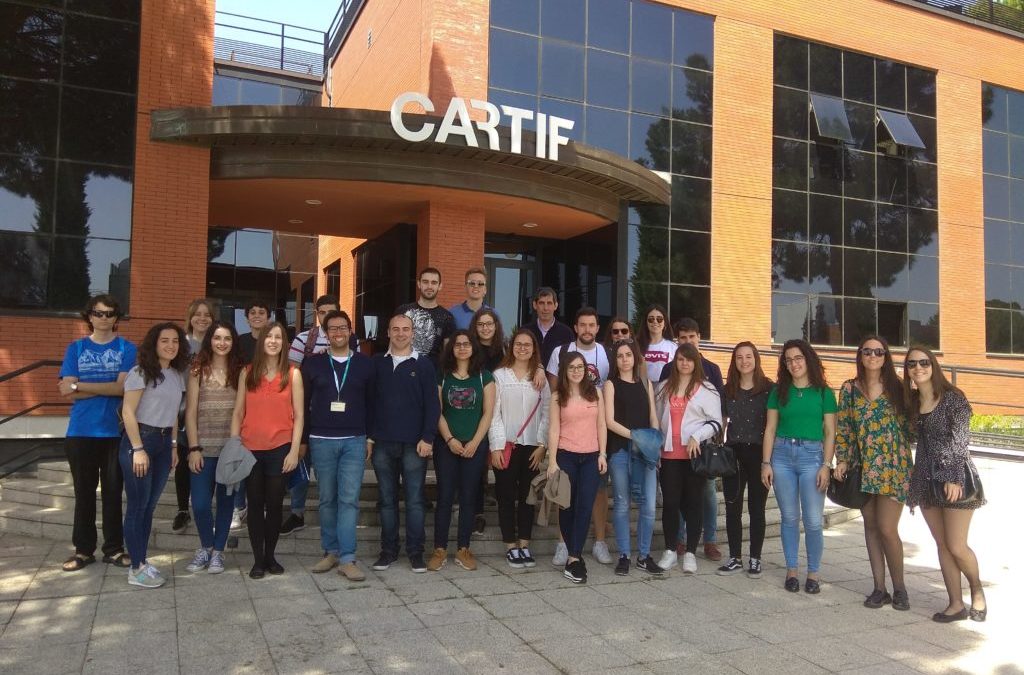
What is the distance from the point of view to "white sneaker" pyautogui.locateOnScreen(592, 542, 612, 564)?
6.01 m

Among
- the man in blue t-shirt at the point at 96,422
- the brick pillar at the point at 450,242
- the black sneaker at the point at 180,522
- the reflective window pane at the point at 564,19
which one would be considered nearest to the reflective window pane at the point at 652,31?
the reflective window pane at the point at 564,19

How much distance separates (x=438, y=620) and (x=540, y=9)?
12.1m

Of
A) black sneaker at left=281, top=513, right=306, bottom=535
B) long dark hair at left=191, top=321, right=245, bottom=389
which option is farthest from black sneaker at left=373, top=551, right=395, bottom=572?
long dark hair at left=191, top=321, right=245, bottom=389

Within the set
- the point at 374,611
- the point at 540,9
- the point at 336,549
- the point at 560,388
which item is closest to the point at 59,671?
the point at 374,611

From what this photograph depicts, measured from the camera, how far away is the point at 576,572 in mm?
5473

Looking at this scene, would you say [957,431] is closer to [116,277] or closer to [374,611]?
[374,611]

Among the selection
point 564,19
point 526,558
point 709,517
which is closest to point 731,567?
point 709,517

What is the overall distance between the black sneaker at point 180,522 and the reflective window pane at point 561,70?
1017cm

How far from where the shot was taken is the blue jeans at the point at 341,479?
532 centimetres

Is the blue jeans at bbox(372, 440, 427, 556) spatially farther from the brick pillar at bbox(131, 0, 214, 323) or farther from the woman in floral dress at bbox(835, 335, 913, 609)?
the brick pillar at bbox(131, 0, 214, 323)

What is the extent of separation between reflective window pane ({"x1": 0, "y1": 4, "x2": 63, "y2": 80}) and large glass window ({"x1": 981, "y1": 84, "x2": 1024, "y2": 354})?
20599 millimetres

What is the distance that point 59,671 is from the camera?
3.67 metres

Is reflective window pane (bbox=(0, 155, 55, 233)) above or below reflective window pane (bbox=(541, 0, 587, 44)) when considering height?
below

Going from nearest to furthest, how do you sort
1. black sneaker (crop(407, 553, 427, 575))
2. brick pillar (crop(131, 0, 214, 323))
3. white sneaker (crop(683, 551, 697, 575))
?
black sneaker (crop(407, 553, 427, 575)) < white sneaker (crop(683, 551, 697, 575)) < brick pillar (crop(131, 0, 214, 323))
